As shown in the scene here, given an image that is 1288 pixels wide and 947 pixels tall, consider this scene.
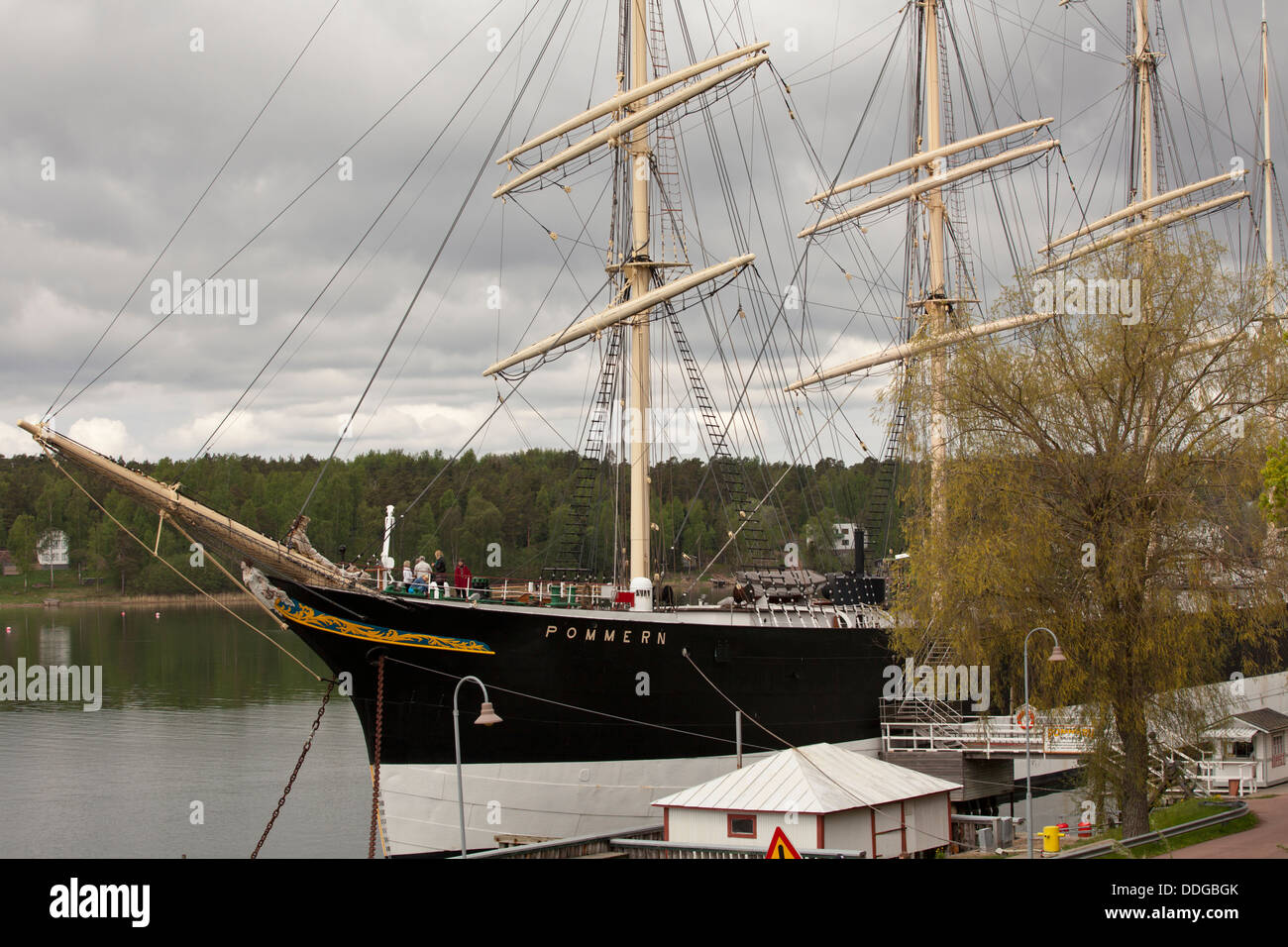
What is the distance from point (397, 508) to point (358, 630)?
2681 inches

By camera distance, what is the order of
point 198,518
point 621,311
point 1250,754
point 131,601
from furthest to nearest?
point 131,601, point 1250,754, point 621,311, point 198,518

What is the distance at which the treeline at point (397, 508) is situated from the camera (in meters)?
85.0

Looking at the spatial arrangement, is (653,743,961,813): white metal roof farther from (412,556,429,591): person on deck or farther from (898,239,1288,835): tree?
(412,556,429,591): person on deck

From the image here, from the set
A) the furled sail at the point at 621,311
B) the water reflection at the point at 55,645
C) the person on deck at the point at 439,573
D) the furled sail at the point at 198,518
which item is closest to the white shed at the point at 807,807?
the person on deck at the point at 439,573

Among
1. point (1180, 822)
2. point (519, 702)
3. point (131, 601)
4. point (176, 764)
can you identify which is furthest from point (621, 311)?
point (131, 601)

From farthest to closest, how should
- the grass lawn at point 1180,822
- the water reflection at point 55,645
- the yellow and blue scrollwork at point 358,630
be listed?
the water reflection at point 55,645, the yellow and blue scrollwork at point 358,630, the grass lawn at point 1180,822

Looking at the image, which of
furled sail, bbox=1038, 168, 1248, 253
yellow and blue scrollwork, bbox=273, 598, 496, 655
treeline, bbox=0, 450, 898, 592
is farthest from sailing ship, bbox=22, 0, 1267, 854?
treeline, bbox=0, 450, 898, 592

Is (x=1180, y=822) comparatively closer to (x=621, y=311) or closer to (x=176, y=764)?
(x=621, y=311)

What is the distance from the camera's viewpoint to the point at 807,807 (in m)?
20.2

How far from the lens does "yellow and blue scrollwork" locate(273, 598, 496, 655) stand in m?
25.5

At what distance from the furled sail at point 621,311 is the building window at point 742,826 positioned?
1291 centimetres

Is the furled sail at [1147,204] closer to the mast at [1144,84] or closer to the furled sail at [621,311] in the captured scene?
the mast at [1144,84]

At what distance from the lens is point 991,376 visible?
21.5 meters

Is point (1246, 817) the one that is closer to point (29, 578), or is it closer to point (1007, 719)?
point (1007, 719)
